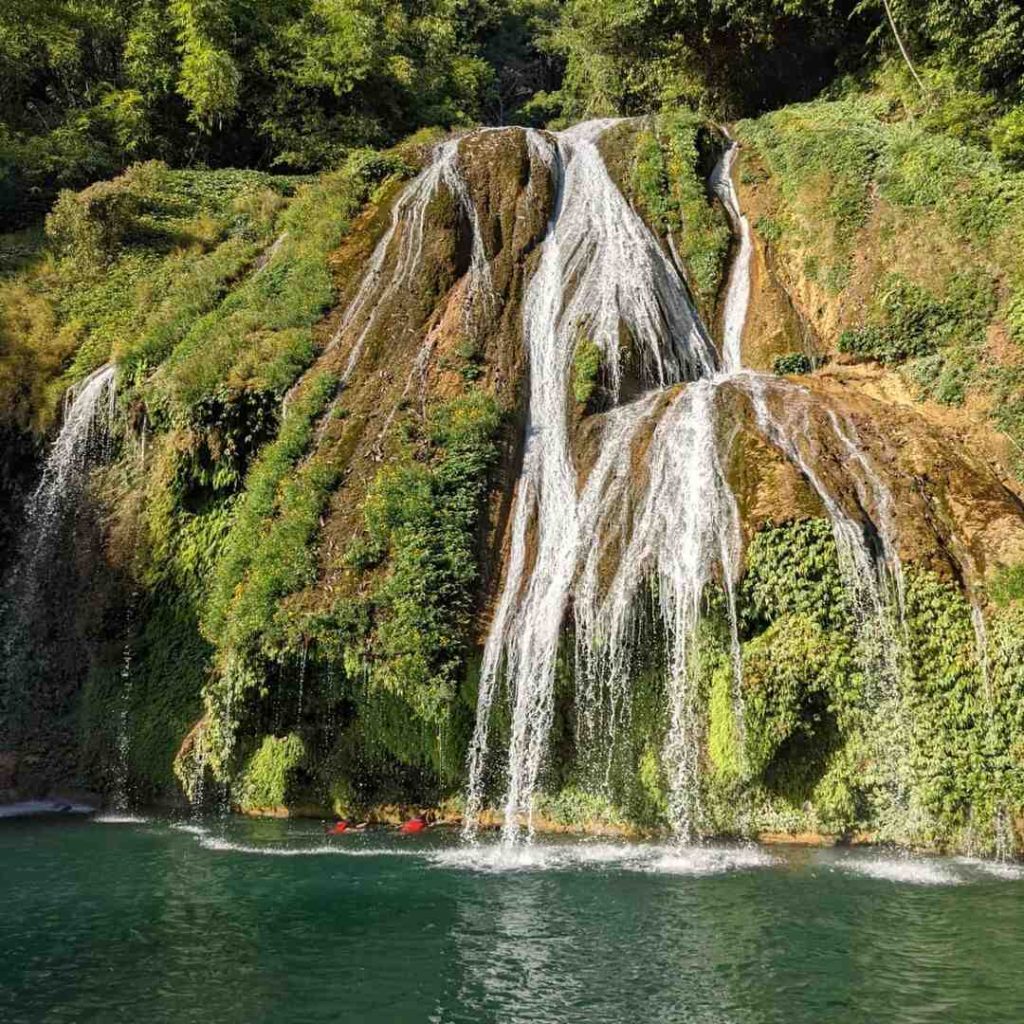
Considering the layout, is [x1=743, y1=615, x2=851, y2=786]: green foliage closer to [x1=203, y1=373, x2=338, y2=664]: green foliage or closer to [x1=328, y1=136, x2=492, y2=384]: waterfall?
[x1=203, y1=373, x2=338, y2=664]: green foliage

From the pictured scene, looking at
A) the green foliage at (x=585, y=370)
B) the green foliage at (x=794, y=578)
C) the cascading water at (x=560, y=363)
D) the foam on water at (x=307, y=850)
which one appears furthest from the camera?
the green foliage at (x=585, y=370)

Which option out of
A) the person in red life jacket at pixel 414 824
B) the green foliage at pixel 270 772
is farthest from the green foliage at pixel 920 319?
the green foliage at pixel 270 772

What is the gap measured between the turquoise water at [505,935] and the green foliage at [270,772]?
2118mm

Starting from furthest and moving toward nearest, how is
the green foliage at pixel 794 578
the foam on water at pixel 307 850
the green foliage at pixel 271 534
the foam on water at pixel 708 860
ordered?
the green foliage at pixel 271 534 < the green foliage at pixel 794 578 < the foam on water at pixel 307 850 < the foam on water at pixel 708 860

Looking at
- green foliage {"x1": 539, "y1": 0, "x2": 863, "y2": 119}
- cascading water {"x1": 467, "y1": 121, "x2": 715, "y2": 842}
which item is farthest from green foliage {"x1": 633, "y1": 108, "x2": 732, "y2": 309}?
green foliage {"x1": 539, "y1": 0, "x2": 863, "y2": 119}

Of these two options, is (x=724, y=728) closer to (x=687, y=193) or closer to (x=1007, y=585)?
(x=1007, y=585)

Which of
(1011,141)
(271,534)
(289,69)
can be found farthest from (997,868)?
(289,69)

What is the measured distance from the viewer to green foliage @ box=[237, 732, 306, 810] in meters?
16.2

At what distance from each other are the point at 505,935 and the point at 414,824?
216 inches

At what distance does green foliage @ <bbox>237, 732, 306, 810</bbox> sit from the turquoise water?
83.4 inches

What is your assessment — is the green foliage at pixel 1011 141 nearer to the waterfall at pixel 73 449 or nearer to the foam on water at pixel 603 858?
the foam on water at pixel 603 858

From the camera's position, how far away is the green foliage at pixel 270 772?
1625 centimetres

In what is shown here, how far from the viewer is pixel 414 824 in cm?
1544

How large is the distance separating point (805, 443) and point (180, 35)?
27233 millimetres
